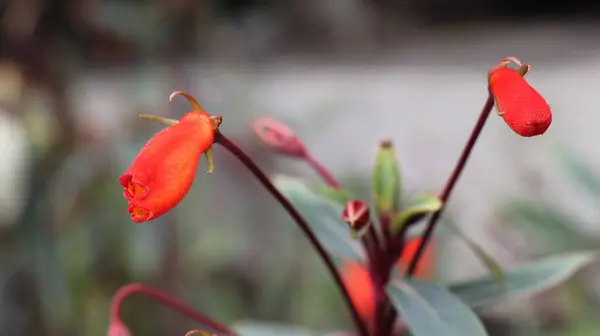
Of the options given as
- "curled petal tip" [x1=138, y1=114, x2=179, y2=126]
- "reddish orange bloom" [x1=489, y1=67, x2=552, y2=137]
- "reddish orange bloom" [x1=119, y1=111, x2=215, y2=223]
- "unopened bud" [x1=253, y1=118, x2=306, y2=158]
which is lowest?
"unopened bud" [x1=253, y1=118, x2=306, y2=158]

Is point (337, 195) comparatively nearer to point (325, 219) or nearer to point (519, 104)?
point (325, 219)

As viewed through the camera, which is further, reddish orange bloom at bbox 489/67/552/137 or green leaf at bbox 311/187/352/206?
green leaf at bbox 311/187/352/206

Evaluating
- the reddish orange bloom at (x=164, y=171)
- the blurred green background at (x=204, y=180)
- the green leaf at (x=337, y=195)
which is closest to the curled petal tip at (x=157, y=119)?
the reddish orange bloom at (x=164, y=171)

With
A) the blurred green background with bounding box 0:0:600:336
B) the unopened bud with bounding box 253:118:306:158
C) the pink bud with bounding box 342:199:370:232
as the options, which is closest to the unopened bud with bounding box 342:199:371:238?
the pink bud with bounding box 342:199:370:232

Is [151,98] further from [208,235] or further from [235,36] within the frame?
[235,36]

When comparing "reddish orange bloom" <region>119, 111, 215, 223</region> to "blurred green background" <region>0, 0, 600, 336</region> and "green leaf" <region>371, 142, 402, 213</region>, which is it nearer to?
"green leaf" <region>371, 142, 402, 213</region>

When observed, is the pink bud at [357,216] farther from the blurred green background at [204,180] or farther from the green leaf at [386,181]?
the blurred green background at [204,180]

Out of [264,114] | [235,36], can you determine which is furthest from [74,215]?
[235,36]
